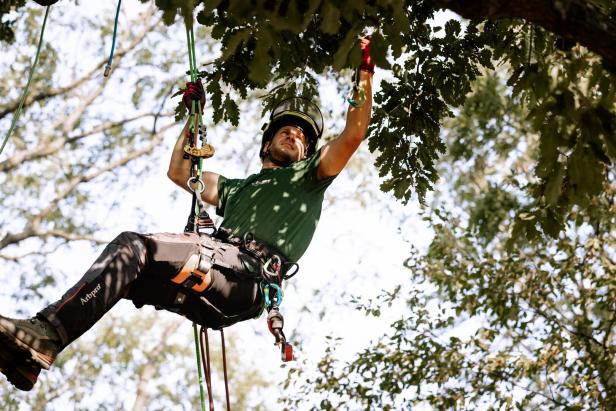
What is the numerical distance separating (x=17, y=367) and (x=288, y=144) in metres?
2.08

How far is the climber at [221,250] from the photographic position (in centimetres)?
393

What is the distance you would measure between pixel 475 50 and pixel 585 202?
2.20m

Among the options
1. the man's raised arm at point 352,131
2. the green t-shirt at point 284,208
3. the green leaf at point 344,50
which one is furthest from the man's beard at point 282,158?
the green leaf at point 344,50

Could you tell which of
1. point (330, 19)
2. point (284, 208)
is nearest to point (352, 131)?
point (284, 208)

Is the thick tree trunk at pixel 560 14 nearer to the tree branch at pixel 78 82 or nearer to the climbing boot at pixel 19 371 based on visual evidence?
the climbing boot at pixel 19 371

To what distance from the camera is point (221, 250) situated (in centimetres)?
461

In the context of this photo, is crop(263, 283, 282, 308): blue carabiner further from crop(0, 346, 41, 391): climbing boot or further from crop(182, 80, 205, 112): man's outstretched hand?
crop(0, 346, 41, 391): climbing boot

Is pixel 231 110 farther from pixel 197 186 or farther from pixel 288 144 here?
pixel 197 186

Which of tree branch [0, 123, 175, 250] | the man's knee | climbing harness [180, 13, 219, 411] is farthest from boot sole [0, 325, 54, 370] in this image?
tree branch [0, 123, 175, 250]

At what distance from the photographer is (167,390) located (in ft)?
74.4

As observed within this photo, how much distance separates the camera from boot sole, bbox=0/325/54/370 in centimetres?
373

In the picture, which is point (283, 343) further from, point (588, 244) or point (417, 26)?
point (588, 244)

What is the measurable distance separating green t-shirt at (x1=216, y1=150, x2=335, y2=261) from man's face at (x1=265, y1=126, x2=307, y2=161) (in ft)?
0.69

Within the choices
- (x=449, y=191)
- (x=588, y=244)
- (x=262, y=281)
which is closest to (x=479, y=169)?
(x=449, y=191)
